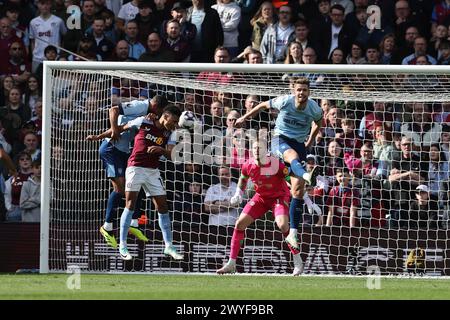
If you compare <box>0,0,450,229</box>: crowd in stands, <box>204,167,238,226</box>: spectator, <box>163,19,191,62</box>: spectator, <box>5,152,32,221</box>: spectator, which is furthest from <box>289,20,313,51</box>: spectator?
<box>5,152,32,221</box>: spectator

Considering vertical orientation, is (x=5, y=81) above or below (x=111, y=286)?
above

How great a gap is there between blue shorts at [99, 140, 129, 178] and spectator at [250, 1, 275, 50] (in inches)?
141

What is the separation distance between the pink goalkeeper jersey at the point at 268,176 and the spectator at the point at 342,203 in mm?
1567

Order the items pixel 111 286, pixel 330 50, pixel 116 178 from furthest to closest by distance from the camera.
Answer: pixel 330 50 → pixel 116 178 → pixel 111 286

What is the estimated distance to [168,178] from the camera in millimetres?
17047

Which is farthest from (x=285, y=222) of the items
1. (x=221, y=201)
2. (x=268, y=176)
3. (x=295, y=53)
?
(x=295, y=53)

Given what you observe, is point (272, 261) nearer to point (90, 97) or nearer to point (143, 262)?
point (143, 262)

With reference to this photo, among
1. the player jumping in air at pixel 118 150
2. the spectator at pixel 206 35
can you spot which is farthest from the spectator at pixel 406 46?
the player jumping in air at pixel 118 150

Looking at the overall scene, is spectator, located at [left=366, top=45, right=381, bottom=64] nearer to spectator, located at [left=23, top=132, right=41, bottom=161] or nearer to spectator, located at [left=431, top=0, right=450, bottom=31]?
spectator, located at [left=431, top=0, right=450, bottom=31]

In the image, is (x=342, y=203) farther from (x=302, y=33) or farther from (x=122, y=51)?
(x=122, y=51)

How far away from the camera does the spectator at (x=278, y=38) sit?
1861 cm

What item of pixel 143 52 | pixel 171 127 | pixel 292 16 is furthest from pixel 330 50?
pixel 171 127

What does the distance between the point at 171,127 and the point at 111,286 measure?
10.3 ft

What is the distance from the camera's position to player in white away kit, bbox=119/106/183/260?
1536 cm
